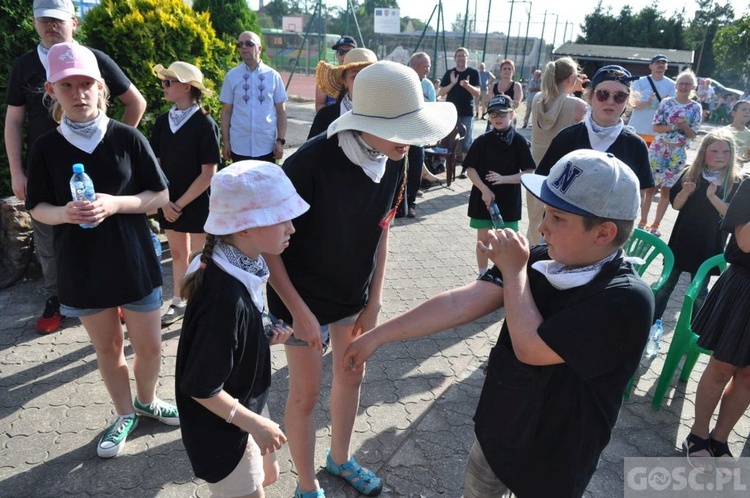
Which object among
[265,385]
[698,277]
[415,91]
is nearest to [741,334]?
[698,277]

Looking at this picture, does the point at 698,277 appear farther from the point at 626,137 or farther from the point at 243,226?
the point at 243,226

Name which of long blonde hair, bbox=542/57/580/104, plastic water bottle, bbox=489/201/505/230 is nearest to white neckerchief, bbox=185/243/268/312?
plastic water bottle, bbox=489/201/505/230

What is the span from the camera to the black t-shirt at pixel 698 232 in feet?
13.2

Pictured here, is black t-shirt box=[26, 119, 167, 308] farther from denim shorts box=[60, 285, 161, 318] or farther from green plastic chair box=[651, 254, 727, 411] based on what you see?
green plastic chair box=[651, 254, 727, 411]

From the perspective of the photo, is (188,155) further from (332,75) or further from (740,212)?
(740,212)

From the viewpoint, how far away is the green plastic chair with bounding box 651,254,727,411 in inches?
127

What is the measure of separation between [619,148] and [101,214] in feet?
10.5

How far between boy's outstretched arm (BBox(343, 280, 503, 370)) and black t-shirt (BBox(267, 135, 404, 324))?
20.3 inches

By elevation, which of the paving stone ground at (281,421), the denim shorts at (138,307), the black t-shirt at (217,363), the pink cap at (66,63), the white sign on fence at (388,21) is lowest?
the paving stone ground at (281,421)

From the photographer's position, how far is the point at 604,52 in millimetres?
26984

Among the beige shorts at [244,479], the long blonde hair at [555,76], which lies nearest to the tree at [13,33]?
the beige shorts at [244,479]

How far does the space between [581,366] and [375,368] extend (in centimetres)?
242

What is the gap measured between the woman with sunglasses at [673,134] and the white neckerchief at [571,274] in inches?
236

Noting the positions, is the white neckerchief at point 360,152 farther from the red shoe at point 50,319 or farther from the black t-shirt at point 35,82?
the red shoe at point 50,319
